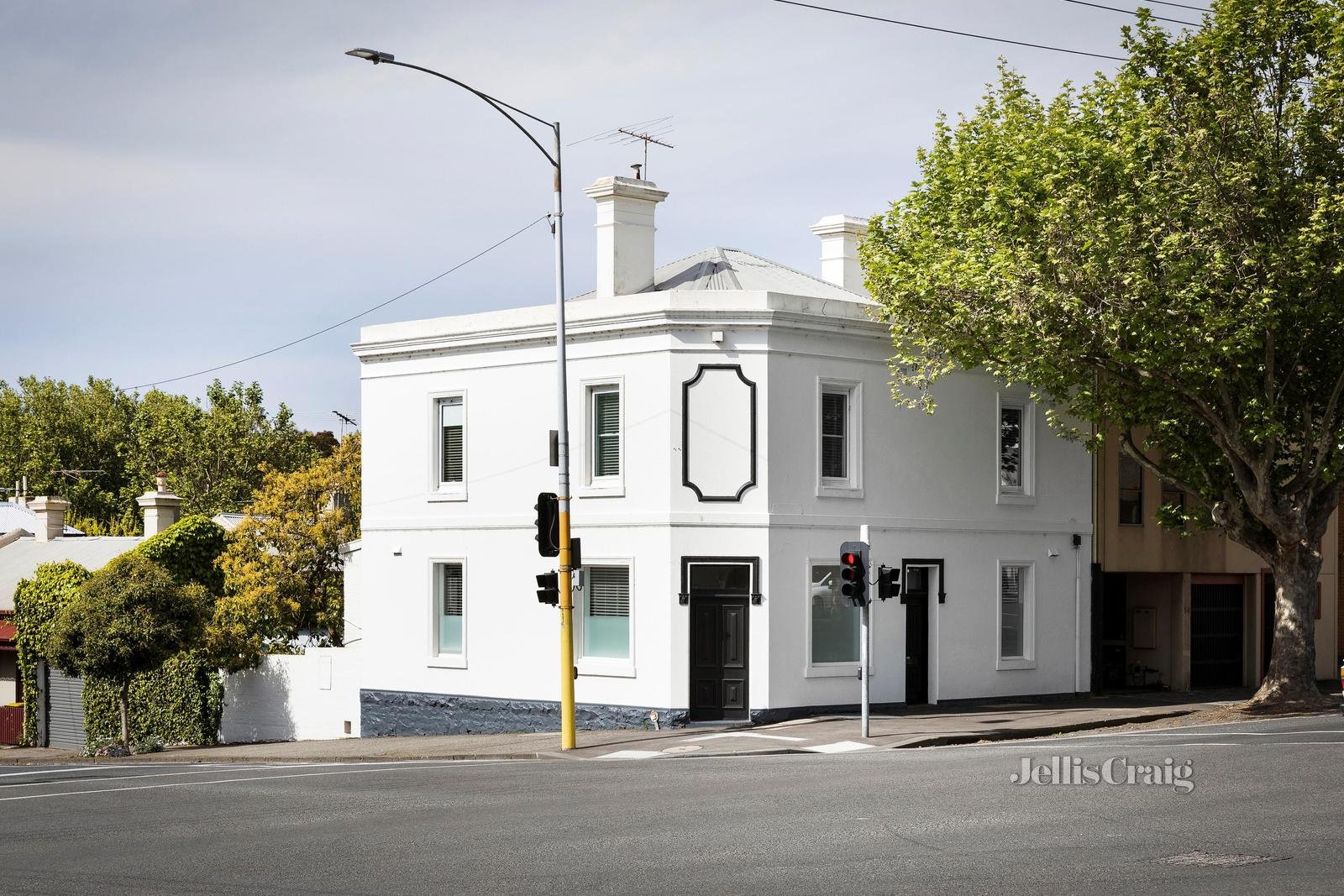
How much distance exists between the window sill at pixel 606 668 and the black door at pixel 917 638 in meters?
5.28

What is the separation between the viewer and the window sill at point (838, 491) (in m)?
26.8

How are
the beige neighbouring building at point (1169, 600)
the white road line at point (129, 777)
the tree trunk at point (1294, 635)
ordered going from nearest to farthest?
the white road line at point (129, 777), the tree trunk at point (1294, 635), the beige neighbouring building at point (1169, 600)

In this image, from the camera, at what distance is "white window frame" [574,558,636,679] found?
2636 centimetres

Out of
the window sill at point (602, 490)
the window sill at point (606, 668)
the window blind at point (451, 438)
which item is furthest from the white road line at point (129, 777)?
the window blind at point (451, 438)

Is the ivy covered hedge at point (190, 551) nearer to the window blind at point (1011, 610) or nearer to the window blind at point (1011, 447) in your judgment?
the window blind at point (1011, 610)

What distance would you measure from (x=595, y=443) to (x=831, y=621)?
207 inches

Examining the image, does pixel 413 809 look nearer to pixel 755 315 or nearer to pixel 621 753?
pixel 621 753

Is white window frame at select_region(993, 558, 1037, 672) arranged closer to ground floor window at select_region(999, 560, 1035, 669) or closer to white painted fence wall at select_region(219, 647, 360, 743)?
ground floor window at select_region(999, 560, 1035, 669)

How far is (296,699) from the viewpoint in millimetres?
32500

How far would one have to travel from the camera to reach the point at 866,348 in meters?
27.5

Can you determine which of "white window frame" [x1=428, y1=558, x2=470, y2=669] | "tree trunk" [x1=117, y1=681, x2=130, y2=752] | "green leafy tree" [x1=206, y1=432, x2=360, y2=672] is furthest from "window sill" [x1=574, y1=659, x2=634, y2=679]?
"tree trunk" [x1=117, y1=681, x2=130, y2=752]

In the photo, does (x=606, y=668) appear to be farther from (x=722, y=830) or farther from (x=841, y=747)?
(x=722, y=830)

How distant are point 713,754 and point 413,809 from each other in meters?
7.78

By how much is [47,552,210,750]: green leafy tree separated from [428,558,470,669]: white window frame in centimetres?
574
